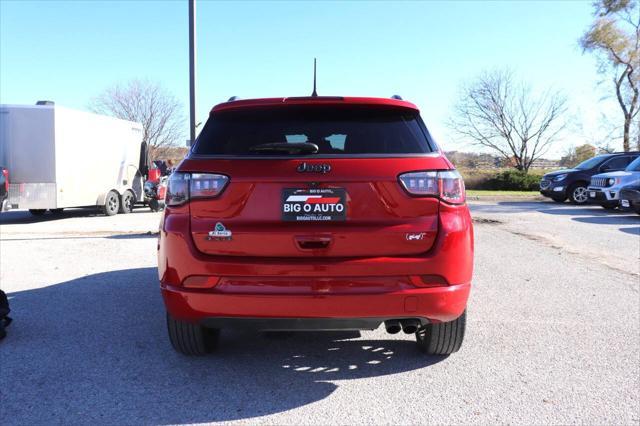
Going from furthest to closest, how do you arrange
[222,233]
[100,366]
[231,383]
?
[100,366] → [231,383] → [222,233]

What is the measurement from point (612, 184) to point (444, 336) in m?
14.7

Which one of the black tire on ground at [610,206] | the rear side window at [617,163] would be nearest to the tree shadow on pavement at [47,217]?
the black tire on ground at [610,206]

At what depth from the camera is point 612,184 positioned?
15570 millimetres

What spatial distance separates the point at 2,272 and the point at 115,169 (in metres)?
8.82

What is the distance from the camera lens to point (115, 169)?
15.0 metres

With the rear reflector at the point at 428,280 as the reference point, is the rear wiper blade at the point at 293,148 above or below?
above

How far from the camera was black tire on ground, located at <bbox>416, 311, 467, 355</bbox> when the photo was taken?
3.37m

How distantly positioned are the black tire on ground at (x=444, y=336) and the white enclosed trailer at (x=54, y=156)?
462 inches

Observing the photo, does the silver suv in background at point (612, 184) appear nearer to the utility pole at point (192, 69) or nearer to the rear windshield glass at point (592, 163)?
the rear windshield glass at point (592, 163)

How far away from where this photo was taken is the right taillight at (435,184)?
2922 millimetres

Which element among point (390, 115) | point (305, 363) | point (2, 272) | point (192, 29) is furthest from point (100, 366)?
point (192, 29)

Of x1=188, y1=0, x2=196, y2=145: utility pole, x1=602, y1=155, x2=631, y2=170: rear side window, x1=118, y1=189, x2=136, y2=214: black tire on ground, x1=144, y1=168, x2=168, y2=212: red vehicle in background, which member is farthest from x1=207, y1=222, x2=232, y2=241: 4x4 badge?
x1=602, y1=155, x2=631, y2=170: rear side window

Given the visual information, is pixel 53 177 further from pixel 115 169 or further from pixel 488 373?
pixel 488 373

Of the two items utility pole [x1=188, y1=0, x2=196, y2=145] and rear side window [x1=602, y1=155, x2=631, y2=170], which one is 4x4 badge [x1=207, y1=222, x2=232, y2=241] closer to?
utility pole [x1=188, y1=0, x2=196, y2=145]
